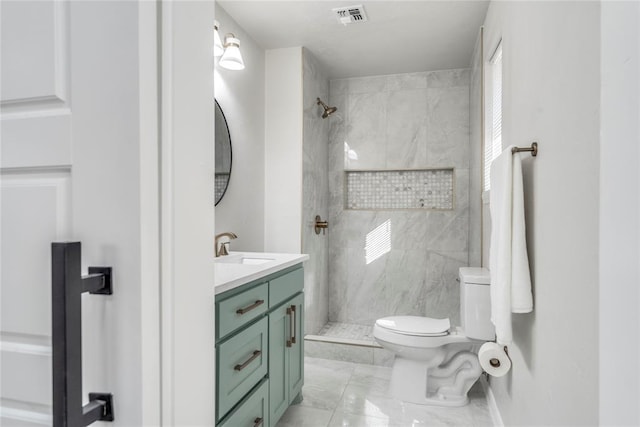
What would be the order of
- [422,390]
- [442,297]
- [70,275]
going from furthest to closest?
[442,297] → [422,390] → [70,275]

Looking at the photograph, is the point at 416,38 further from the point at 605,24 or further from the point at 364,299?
the point at 605,24

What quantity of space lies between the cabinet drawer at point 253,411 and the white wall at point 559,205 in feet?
3.45

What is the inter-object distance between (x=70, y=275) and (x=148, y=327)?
0.14 meters

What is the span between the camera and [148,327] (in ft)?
2.00

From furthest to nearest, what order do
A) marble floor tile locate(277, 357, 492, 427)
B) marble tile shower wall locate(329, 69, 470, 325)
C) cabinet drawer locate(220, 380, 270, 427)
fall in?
marble tile shower wall locate(329, 69, 470, 325) < marble floor tile locate(277, 357, 492, 427) < cabinet drawer locate(220, 380, 270, 427)

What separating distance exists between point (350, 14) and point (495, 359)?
6.98ft

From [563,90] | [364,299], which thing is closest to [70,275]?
[563,90]

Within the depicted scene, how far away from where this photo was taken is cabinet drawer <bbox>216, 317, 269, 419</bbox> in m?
1.35

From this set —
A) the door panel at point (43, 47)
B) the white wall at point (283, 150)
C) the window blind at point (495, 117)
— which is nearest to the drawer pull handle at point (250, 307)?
the door panel at point (43, 47)

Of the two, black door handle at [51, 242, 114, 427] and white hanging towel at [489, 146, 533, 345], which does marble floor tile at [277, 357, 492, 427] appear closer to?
white hanging towel at [489, 146, 533, 345]

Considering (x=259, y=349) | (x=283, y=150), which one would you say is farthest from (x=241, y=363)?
(x=283, y=150)

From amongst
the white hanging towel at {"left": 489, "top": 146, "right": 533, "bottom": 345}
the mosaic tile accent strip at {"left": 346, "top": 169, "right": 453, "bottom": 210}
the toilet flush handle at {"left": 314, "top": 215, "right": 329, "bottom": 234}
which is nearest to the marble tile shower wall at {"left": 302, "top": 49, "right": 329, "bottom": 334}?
the toilet flush handle at {"left": 314, "top": 215, "right": 329, "bottom": 234}

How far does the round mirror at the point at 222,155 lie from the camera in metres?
2.42

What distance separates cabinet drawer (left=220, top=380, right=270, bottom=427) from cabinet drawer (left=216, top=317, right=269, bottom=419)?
0.04 metres
